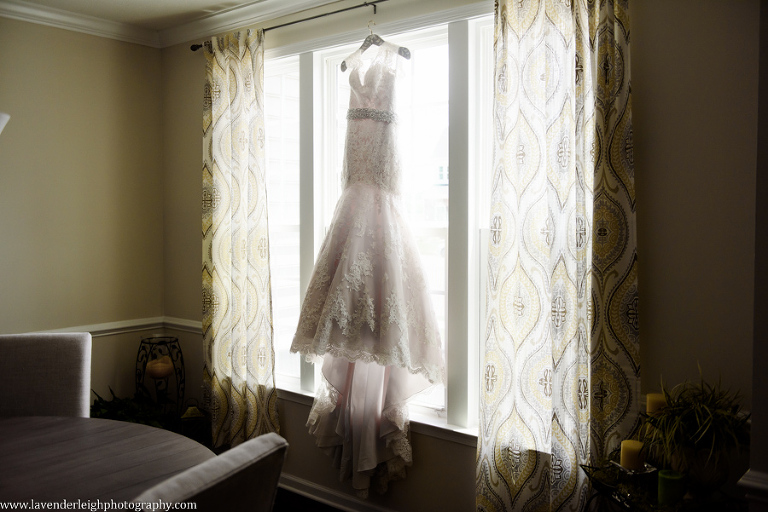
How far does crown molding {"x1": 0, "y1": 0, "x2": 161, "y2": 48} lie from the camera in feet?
10.8

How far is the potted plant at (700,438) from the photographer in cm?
168

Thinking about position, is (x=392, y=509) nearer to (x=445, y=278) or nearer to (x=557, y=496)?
(x=557, y=496)

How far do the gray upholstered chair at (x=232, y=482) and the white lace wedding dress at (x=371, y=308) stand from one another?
133cm

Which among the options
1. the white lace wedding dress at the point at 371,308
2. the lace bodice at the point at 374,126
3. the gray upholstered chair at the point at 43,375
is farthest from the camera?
the lace bodice at the point at 374,126

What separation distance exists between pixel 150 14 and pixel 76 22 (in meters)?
0.44

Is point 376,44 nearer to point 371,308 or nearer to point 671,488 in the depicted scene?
point 371,308

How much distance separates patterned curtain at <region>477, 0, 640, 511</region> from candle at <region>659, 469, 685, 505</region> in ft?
1.17

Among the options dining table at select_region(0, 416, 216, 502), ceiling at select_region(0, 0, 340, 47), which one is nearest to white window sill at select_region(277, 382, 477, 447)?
dining table at select_region(0, 416, 216, 502)

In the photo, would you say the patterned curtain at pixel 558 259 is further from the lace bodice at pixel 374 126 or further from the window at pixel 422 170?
the lace bodice at pixel 374 126

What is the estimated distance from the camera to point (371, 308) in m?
2.48

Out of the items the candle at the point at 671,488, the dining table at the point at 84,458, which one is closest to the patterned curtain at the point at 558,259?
the candle at the point at 671,488

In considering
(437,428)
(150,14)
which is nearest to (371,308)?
(437,428)

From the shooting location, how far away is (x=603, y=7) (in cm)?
210

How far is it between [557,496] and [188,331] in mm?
2532
